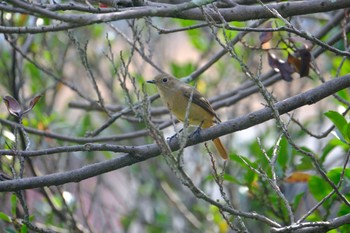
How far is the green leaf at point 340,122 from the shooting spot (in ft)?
11.5

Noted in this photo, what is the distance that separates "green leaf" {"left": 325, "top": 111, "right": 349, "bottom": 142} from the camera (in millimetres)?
3506

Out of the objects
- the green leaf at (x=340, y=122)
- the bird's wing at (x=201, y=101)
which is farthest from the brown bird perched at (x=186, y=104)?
the green leaf at (x=340, y=122)

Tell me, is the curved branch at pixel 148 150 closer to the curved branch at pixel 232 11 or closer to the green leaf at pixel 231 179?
the curved branch at pixel 232 11

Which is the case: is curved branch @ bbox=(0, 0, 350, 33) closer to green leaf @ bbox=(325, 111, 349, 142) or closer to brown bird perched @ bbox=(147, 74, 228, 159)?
green leaf @ bbox=(325, 111, 349, 142)

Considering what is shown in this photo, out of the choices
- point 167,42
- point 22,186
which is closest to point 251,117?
point 22,186

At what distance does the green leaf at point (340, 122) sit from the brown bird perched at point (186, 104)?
1.14 m

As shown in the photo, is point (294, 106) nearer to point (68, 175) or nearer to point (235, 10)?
point (235, 10)

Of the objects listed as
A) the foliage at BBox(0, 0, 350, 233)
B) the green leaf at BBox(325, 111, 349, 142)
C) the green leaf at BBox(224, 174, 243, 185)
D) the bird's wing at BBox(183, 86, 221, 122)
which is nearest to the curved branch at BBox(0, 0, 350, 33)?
the foliage at BBox(0, 0, 350, 233)

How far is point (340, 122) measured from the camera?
354cm

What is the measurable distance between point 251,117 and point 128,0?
2.62ft

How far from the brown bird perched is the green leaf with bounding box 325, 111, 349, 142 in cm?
114

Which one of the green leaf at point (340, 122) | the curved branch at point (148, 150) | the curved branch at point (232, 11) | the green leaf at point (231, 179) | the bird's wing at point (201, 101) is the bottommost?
the curved branch at point (148, 150)

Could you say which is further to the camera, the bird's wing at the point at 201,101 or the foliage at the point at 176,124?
the bird's wing at the point at 201,101

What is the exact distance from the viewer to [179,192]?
6.64 meters
